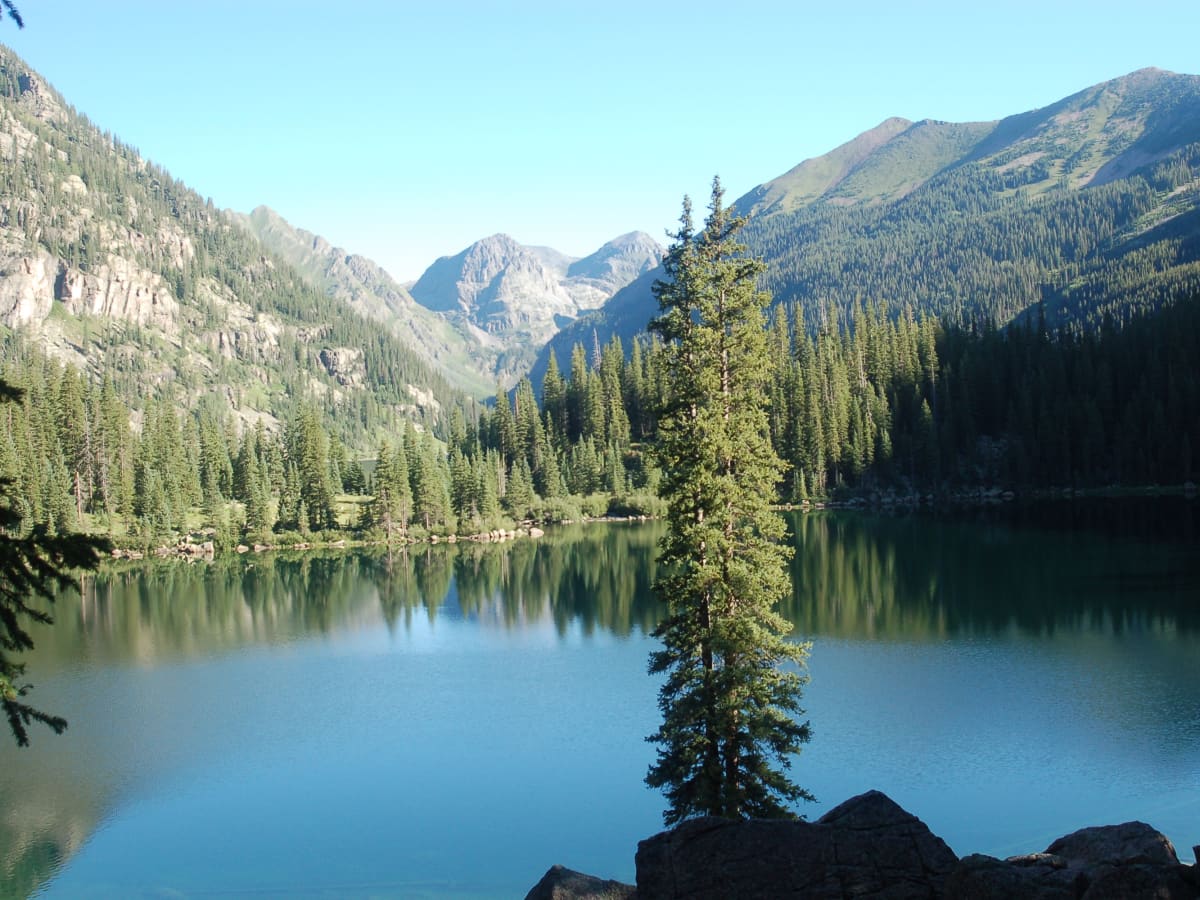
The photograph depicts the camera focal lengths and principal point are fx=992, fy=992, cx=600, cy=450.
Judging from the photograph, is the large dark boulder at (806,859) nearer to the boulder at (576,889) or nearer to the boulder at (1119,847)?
the boulder at (576,889)

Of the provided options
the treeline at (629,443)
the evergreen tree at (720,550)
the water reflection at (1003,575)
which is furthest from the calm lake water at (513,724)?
the treeline at (629,443)

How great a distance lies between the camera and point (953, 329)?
14762cm

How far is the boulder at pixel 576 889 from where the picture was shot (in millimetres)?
14266

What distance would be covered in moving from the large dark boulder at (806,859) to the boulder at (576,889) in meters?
0.88

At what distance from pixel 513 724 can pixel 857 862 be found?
30.0 metres

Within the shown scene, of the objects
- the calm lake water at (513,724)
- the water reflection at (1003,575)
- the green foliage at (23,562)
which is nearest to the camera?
the green foliage at (23,562)

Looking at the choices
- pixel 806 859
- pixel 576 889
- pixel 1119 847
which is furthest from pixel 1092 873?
pixel 576 889

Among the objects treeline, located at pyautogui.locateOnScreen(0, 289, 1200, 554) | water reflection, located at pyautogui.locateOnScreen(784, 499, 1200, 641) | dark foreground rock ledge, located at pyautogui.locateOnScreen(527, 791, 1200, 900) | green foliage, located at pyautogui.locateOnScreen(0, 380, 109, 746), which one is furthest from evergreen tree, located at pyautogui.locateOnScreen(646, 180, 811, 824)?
treeline, located at pyautogui.locateOnScreen(0, 289, 1200, 554)

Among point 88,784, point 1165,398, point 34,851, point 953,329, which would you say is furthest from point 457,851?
point 953,329

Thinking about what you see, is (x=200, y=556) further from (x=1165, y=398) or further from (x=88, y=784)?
(x=1165, y=398)

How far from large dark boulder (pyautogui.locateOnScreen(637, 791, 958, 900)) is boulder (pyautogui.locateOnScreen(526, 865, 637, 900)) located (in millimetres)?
875

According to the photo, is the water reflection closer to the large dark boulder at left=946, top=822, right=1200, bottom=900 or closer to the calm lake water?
the calm lake water

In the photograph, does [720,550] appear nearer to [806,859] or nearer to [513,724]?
[806,859]

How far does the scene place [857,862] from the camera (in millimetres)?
13141
